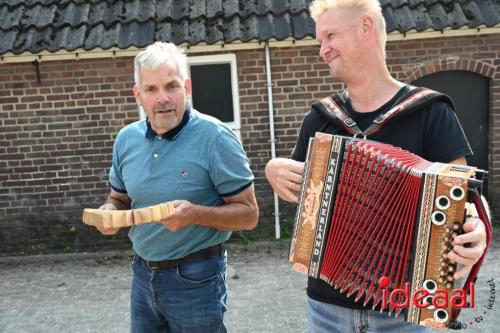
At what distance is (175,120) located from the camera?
2.54 metres

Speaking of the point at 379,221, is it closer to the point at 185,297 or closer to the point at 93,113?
the point at 185,297

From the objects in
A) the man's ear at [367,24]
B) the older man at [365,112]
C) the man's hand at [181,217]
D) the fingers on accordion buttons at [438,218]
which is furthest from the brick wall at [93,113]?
the fingers on accordion buttons at [438,218]

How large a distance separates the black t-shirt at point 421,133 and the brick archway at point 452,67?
14.9ft

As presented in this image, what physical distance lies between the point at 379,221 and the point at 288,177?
422mm

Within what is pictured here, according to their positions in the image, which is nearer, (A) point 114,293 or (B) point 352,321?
(B) point 352,321

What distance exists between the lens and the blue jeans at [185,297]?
2.52m

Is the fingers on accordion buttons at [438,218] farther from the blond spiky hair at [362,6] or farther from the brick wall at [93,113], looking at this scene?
the brick wall at [93,113]

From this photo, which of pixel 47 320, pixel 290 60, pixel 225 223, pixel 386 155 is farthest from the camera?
pixel 290 60

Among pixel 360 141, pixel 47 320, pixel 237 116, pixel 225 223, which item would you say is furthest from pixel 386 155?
pixel 237 116

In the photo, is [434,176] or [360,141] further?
[360,141]

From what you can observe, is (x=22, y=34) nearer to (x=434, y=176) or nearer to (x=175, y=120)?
(x=175, y=120)

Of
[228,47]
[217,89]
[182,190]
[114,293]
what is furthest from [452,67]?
[182,190]

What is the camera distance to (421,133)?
78.5 inches

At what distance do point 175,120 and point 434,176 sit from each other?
51.0 inches
